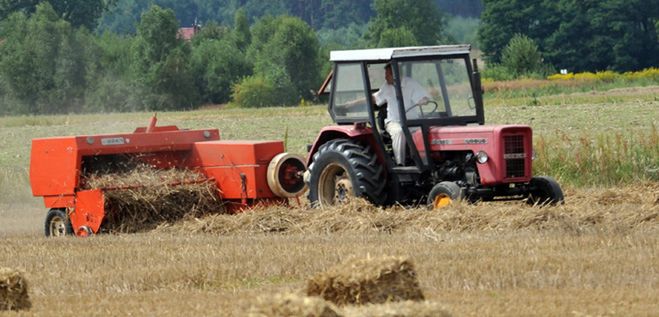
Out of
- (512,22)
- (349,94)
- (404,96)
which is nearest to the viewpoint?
(404,96)

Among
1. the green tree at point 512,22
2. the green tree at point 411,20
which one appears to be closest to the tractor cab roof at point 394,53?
the green tree at point 411,20

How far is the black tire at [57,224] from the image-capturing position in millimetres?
16125

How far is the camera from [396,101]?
1491 centimetres

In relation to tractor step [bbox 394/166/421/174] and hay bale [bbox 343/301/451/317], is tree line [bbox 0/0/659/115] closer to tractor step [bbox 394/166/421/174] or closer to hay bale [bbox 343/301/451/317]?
tractor step [bbox 394/166/421/174]

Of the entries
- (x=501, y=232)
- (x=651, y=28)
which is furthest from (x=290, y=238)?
(x=651, y=28)

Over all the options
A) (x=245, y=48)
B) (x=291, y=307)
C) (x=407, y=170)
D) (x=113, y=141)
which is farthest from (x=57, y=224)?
(x=245, y=48)

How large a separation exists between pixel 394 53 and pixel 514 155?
1.76 m

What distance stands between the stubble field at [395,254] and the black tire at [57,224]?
1.18ft

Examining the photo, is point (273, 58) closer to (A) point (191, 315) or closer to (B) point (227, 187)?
(B) point (227, 187)

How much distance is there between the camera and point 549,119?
107 feet

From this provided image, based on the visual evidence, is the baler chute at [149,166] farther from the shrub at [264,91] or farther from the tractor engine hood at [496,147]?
the shrub at [264,91]

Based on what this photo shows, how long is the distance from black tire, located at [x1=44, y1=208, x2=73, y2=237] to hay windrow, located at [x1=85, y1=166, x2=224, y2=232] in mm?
534

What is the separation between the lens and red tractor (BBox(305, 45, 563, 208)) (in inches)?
571

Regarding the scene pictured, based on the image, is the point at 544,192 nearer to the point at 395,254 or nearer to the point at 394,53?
the point at 394,53
